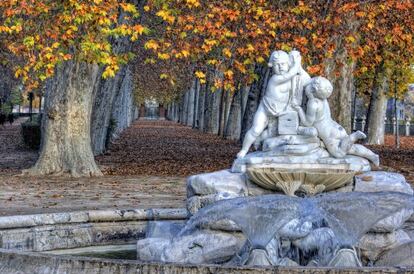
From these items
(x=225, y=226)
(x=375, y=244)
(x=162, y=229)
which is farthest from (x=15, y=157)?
(x=375, y=244)

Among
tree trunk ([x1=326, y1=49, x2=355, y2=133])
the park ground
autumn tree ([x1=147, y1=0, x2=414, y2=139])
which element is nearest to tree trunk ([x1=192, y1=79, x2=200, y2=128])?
the park ground

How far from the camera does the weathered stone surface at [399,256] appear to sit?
32.4 feet

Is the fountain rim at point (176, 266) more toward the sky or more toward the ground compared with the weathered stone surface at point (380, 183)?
more toward the ground

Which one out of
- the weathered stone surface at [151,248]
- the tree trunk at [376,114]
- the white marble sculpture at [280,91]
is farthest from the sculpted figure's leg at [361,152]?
the tree trunk at [376,114]

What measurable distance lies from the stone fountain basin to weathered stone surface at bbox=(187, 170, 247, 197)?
0.60 feet

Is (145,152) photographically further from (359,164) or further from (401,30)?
(359,164)

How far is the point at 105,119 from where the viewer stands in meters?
30.7

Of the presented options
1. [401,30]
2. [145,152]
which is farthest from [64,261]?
[145,152]

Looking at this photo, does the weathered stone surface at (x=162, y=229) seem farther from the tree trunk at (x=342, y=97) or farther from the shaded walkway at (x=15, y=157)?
the tree trunk at (x=342, y=97)

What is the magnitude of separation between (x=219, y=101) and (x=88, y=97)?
3305 cm

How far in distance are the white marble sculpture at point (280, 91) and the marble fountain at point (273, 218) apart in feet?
0.04

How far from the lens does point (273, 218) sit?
971 centimetres

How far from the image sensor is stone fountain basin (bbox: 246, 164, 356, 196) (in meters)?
11.5

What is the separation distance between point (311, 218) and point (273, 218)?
0.53 m
